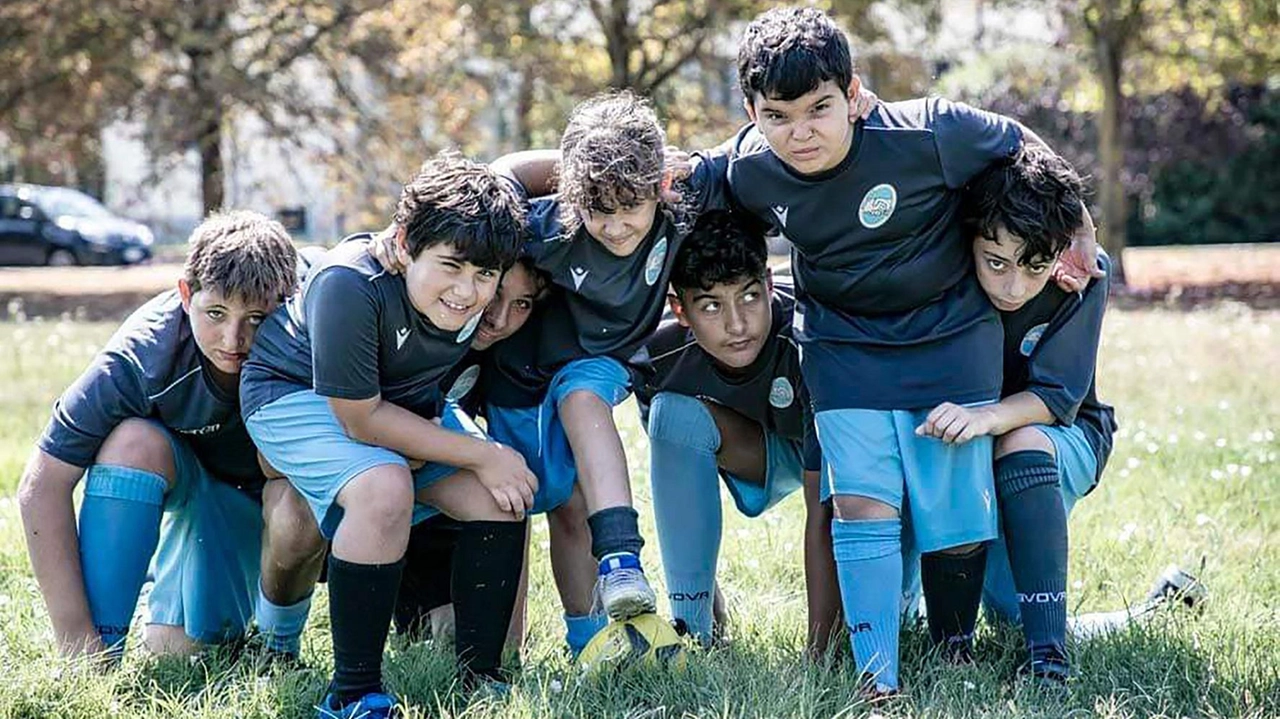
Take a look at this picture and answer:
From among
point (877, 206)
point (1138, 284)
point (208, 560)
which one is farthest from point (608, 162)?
point (1138, 284)

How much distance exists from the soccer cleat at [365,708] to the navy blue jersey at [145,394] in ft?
2.81

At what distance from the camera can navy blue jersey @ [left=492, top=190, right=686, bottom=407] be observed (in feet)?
12.1

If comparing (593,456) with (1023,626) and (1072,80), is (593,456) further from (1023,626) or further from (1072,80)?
(1072,80)

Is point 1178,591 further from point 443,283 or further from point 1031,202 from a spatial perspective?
point 443,283

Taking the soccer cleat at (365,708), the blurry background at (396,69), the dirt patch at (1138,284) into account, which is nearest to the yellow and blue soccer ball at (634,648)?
the soccer cleat at (365,708)

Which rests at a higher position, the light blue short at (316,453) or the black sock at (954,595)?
the light blue short at (316,453)

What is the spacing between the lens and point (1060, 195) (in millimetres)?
3600

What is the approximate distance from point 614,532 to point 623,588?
167mm

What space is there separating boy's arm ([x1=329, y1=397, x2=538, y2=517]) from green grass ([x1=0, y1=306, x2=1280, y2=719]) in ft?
1.43

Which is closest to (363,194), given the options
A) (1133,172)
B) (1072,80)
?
(1072,80)

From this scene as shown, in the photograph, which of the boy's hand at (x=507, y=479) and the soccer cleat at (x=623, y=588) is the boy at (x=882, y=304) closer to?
the soccer cleat at (x=623, y=588)

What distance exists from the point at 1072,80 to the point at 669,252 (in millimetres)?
19379

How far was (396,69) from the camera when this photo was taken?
17.1 metres

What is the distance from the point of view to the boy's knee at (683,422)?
3990 millimetres
